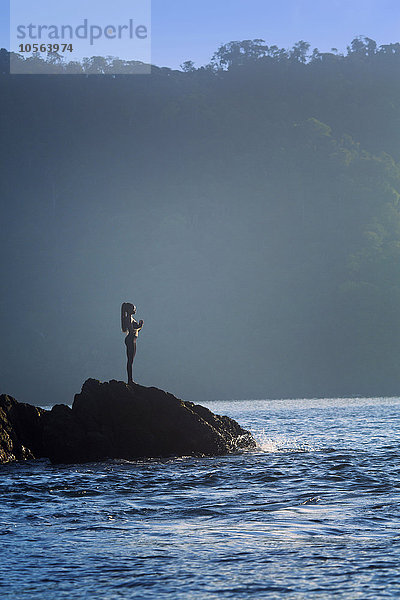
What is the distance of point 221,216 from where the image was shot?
422ft

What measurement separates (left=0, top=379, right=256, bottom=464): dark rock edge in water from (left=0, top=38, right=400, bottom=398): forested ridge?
75.3 meters

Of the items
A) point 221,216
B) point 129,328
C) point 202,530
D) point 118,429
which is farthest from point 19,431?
point 221,216

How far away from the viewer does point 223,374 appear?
100312 mm

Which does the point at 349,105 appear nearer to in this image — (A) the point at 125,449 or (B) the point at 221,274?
(B) the point at 221,274

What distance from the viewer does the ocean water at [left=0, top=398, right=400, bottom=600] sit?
8023 millimetres

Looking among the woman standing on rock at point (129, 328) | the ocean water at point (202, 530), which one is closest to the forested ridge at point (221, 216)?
the woman standing on rock at point (129, 328)

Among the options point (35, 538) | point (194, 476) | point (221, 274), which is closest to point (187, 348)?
point (221, 274)

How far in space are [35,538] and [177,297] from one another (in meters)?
102

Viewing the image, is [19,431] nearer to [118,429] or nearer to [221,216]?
[118,429]

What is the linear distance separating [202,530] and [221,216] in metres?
119

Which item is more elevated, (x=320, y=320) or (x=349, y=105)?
(x=349, y=105)

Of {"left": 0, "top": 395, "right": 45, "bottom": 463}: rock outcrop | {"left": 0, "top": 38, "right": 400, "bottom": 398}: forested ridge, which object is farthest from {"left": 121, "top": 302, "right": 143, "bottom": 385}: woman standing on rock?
{"left": 0, "top": 38, "right": 400, "bottom": 398}: forested ridge

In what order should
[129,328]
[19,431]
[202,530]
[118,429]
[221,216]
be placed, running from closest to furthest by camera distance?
[202,530], [118,429], [19,431], [129,328], [221,216]

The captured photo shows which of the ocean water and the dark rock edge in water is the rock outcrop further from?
the ocean water
